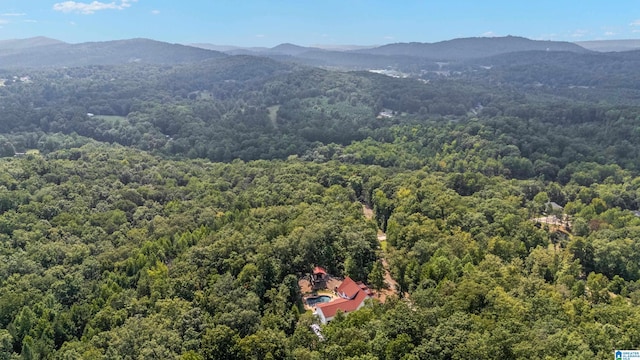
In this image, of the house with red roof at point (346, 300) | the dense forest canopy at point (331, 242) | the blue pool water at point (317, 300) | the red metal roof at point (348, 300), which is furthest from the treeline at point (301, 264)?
the red metal roof at point (348, 300)

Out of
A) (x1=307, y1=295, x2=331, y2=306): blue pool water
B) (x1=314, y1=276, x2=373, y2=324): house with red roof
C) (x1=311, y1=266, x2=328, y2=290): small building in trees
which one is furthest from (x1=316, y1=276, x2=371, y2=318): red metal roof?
(x1=311, y1=266, x2=328, y2=290): small building in trees

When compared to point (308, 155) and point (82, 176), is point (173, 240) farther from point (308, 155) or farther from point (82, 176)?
point (308, 155)

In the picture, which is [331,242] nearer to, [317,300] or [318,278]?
[318,278]

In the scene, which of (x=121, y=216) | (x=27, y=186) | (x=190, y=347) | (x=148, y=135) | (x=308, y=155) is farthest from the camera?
(x=148, y=135)

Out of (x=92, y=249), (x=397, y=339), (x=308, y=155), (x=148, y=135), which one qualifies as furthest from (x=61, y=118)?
(x=397, y=339)

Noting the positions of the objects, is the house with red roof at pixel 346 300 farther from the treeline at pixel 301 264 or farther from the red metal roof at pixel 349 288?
the treeline at pixel 301 264

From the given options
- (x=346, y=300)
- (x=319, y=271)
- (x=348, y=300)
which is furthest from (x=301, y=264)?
(x=348, y=300)

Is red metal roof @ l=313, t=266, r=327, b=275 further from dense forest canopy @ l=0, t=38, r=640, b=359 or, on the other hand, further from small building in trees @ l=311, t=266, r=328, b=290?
dense forest canopy @ l=0, t=38, r=640, b=359
